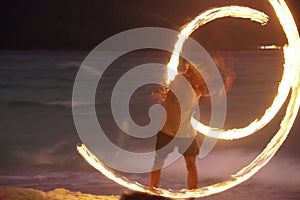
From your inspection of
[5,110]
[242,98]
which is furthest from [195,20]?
[242,98]

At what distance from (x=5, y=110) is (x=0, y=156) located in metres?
6.51

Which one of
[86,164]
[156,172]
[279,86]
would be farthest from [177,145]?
[86,164]

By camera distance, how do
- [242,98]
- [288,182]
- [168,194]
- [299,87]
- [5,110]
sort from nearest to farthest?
[168,194], [299,87], [288,182], [5,110], [242,98]

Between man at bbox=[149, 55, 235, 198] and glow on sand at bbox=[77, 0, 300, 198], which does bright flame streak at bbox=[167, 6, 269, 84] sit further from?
man at bbox=[149, 55, 235, 198]

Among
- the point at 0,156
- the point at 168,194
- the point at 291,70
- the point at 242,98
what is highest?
the point at 242,98

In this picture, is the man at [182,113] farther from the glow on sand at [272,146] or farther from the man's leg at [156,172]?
the glow on sand at [272,146]

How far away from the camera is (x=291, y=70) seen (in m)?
6.36

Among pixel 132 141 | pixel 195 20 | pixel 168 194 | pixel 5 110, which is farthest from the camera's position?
pixel 5 110

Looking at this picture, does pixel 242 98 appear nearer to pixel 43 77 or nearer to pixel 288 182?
pixel 288 182

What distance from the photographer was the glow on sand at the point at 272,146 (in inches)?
226

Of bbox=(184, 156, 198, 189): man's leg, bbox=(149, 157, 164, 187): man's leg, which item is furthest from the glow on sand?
bbox=(149, 157, 164, 187): man's leg

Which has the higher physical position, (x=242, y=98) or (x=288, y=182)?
(x=242, y=98)

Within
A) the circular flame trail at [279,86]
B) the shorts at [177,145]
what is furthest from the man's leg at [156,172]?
the circular flame trail at [279,86]

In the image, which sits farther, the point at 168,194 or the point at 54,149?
the point at 54,149
